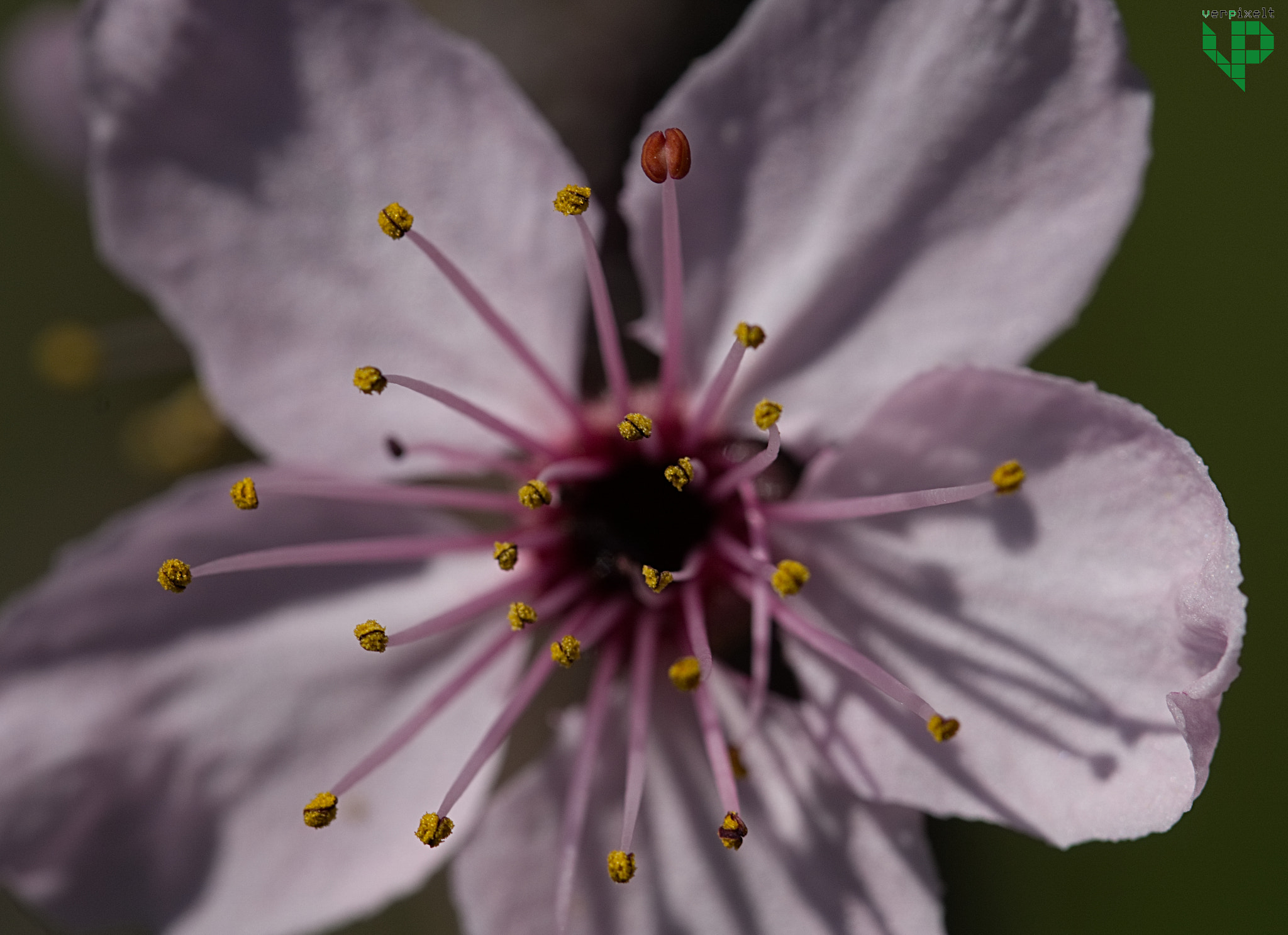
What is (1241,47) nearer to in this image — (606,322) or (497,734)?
(606,322)

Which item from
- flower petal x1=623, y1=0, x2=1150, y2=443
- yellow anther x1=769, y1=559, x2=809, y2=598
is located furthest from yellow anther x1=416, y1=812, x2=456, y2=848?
flower petal x1=623, y1=0, x2=1150, y2=443

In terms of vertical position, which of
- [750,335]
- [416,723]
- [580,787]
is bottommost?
[580,787]

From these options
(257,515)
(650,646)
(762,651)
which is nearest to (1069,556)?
(762,651)

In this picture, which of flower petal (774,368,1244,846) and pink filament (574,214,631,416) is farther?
pink filament (574,214,631,416)

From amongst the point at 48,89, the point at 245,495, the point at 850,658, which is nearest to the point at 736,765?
the point at 850,658

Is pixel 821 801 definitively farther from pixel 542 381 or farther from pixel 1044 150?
pixel 1044 150

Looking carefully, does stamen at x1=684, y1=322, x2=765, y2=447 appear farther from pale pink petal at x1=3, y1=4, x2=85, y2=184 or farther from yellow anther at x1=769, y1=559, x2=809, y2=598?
pale pink petal at x1=3, y1=4, x2=85, y2=184

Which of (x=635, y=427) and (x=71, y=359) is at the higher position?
(x=71, y=359)
